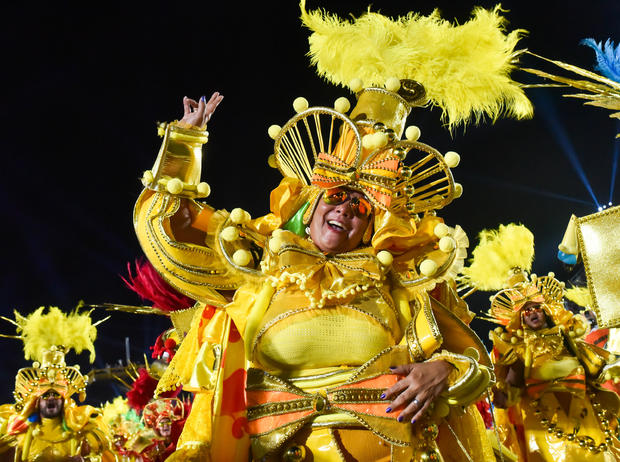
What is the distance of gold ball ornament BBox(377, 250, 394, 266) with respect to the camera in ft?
8.30

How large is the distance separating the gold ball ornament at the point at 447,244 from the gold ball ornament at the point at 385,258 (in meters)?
0.20

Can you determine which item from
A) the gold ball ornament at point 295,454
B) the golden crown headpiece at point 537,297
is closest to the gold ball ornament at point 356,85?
the gold ball ornament at point 295,454

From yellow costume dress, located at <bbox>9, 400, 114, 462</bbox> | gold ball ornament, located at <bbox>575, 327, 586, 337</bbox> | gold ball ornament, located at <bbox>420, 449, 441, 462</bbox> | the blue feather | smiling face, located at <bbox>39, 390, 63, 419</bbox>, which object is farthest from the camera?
smiling face, located at <bbox>39, 390, 63, 419</bbox>

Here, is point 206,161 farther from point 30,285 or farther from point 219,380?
point 219,380

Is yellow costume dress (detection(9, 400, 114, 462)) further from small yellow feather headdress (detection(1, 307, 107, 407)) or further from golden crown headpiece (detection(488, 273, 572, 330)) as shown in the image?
golden crown headpiece (detection(488, 273, 572, 330))

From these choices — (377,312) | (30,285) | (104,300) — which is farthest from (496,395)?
(30,285)

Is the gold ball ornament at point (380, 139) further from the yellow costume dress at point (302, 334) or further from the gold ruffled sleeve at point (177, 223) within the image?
the gold ruffled sleeve at point (177, 223)

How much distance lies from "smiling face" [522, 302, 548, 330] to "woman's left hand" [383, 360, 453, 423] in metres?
3.02

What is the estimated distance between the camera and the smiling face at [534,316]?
195 inches

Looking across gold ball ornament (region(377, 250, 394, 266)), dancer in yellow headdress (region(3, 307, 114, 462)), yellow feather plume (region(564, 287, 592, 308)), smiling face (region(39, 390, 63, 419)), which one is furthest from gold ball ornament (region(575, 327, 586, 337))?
smiling face (region(39, 390, 63, 419))

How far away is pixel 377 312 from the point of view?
2.46 m

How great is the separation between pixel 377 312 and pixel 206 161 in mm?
4460

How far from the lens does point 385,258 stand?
2.53m

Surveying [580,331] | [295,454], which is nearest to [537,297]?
[580,331]
